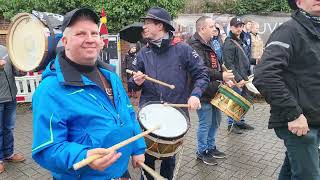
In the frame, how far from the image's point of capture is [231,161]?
4.89 metres

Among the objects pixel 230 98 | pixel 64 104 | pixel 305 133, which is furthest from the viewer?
pixel 230 98

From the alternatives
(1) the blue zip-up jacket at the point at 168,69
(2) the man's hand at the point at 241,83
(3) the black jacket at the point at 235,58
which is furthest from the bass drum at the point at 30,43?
(3) the black jacket at the point at 235,58

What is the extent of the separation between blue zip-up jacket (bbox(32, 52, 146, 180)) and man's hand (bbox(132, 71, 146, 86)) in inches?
49.9

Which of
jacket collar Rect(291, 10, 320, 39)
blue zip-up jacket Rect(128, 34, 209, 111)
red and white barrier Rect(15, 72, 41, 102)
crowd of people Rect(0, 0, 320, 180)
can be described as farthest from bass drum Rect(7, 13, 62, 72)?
red and white barrier Rect(15, 72, 41, 102)

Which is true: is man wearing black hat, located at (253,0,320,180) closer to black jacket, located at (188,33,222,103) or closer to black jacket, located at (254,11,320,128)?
black jacket, located at (254,11,320,128)

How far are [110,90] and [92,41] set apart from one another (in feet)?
1.25

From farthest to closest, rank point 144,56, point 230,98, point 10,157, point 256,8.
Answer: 1. point 256,8
2. point 10,157
3. point 230,98
4. point 144,56

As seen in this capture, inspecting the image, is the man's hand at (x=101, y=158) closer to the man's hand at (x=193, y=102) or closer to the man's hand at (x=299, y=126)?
the man's hand at (x=299, y=126)

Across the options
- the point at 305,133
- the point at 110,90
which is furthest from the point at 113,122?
the point at 305,133

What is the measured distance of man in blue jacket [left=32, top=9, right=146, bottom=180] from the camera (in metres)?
1.94

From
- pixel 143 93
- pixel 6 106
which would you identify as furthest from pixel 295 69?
pixel 6 106

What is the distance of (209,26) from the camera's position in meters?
4.64

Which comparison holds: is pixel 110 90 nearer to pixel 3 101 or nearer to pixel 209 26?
pixel 209 26

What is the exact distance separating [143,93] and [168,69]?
405 millimetres
